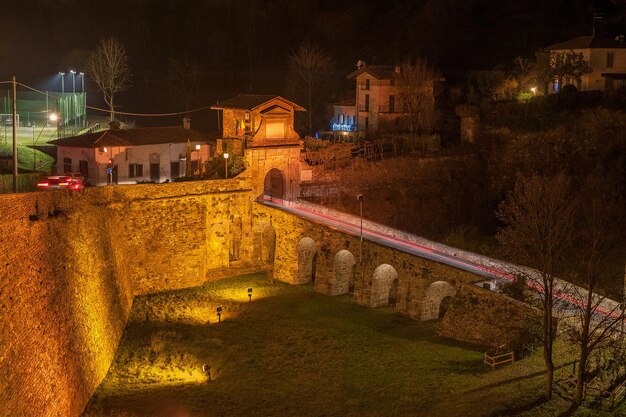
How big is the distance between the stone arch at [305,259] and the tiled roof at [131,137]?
1237 centimetres

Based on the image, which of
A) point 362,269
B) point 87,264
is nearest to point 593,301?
point 362,269

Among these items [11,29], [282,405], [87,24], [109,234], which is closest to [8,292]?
[282,405]

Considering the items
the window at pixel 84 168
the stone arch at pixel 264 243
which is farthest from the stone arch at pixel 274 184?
the window at pixel 84 168

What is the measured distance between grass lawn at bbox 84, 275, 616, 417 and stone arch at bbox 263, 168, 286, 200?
9383 millimetres

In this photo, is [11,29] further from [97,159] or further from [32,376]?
[32,376]

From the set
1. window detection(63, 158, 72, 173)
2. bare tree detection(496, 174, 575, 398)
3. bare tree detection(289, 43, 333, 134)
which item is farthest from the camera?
bare tree detection(289, 43, 333, 134)

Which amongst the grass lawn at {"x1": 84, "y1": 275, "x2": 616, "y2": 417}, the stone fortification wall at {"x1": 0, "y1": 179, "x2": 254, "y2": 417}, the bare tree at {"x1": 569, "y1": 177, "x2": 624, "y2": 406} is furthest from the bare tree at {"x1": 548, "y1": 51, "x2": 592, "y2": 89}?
the grass lawn at {"x1": 84, "y1": 275, "x2": 616, "y2": 417}

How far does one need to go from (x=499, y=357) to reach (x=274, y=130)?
20.4m

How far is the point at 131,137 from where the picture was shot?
44.8m

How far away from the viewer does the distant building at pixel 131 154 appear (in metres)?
43.0

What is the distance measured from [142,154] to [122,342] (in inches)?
654

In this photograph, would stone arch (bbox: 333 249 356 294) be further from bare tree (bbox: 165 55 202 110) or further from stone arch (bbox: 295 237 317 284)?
bare tree (bbox: 165 55 202 110)

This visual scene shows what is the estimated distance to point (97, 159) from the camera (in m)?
42.7

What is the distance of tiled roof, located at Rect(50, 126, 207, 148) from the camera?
43.1 meters
